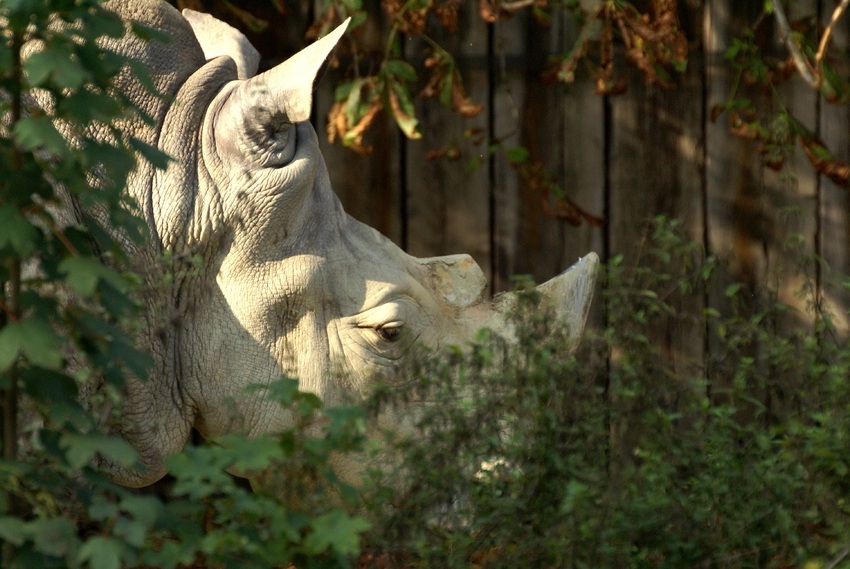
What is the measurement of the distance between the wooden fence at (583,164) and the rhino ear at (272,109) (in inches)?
77.6

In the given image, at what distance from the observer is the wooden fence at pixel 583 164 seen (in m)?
5.31

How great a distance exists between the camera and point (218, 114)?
3410mm

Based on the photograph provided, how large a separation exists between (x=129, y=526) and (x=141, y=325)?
4.47 feet

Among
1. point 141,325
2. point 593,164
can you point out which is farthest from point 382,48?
point 141,325

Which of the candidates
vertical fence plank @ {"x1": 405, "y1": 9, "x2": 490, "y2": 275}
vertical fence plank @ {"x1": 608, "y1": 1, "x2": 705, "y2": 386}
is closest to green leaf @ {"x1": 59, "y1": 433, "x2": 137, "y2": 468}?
vertical fence plank @ {"x1": 405, "y1": 9, "x2": 490, "y2": 275}

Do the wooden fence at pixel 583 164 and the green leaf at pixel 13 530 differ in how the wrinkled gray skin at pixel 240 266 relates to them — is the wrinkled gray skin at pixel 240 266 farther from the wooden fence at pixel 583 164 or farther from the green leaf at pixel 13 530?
the wooden fence at pixel 583 164

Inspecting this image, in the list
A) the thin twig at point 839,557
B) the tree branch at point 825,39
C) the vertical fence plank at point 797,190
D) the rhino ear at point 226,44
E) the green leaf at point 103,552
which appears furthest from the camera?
the vertical fence plank at point 797,190

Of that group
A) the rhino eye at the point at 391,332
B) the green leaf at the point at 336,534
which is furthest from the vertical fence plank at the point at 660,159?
the green leaf at the point at 336,534

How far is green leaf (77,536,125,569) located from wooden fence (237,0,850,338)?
3565 mm

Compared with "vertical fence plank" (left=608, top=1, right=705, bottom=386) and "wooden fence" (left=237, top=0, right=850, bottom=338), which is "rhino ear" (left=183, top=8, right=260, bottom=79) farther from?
"vertical fence plank" (left=608, top=1, right=705, bottom=386)

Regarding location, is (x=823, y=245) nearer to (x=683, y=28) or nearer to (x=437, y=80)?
(x=683, y=28)

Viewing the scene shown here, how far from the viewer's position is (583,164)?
5.36 meters

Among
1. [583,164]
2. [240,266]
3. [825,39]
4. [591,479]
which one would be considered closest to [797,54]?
[825,39]

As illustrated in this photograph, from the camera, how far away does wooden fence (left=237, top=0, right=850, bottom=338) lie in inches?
209
